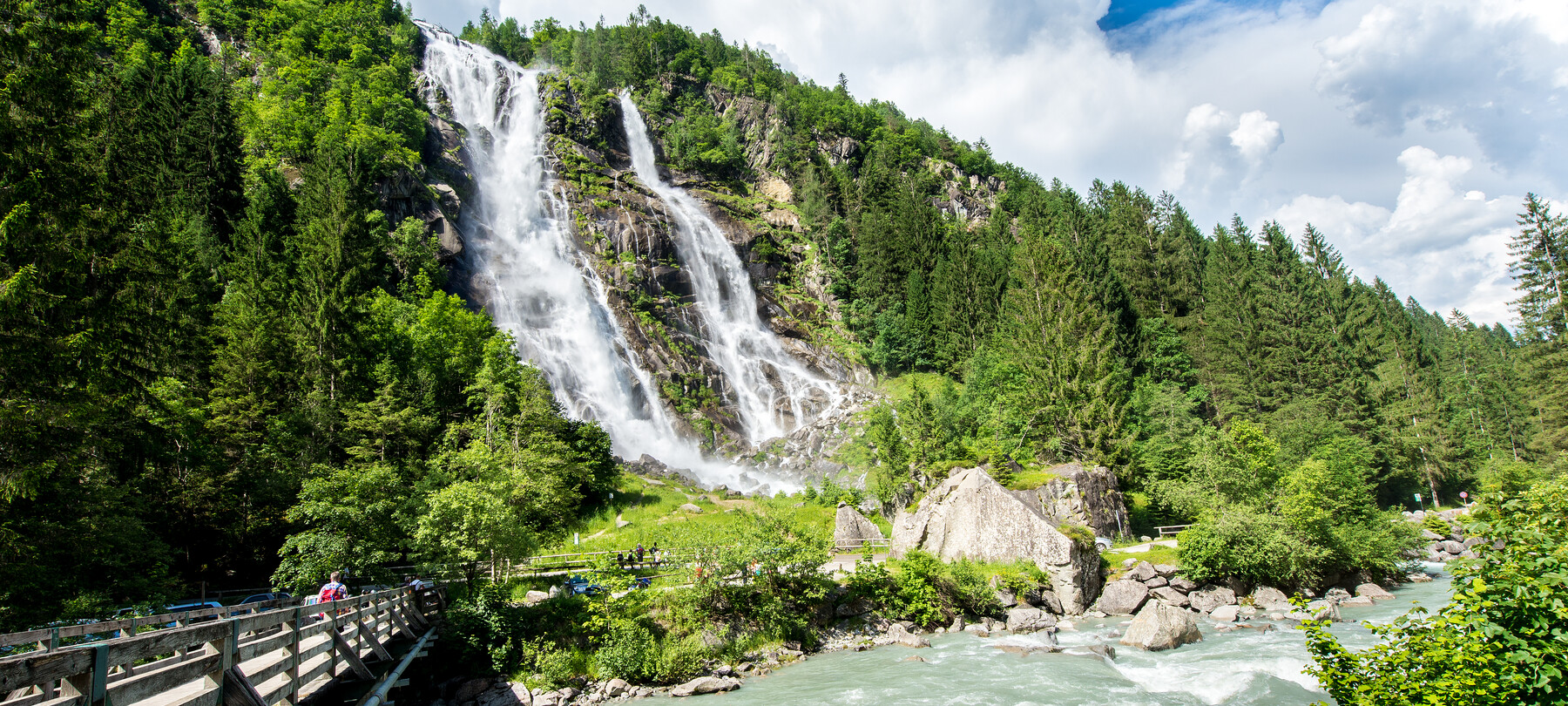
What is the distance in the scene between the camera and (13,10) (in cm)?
1384

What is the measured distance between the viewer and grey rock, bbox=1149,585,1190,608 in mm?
25125

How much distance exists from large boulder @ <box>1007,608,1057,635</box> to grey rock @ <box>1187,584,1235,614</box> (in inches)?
226

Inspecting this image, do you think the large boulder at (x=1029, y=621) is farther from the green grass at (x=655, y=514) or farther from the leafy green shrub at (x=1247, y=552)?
the green grass at (x=655, y=514)

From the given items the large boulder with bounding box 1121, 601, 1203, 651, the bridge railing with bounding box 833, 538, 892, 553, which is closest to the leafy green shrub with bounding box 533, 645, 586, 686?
the bridge railing with bounding box 833, 538, 892, 553

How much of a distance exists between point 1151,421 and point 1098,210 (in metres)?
39.1

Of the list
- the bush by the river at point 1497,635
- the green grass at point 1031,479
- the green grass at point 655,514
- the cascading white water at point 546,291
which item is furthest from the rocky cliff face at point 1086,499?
the bush by the river at point 1497,635

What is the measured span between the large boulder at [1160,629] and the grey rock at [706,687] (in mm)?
11619

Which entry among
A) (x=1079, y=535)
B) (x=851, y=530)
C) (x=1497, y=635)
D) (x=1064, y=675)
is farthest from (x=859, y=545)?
Answer: (x=1497, y=635)

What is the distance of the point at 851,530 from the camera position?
3309cm

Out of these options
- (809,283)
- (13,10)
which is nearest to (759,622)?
(13,10)

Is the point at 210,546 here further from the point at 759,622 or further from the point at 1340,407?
the point at 1340,407

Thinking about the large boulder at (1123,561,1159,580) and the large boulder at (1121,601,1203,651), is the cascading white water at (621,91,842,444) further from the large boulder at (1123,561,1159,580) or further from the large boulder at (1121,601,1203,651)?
the large boulder at (1121,601,1203,651)

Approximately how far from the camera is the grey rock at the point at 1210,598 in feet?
81.1

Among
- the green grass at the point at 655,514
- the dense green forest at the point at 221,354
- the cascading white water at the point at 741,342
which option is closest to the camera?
the dense green forest at the point at 221,354
